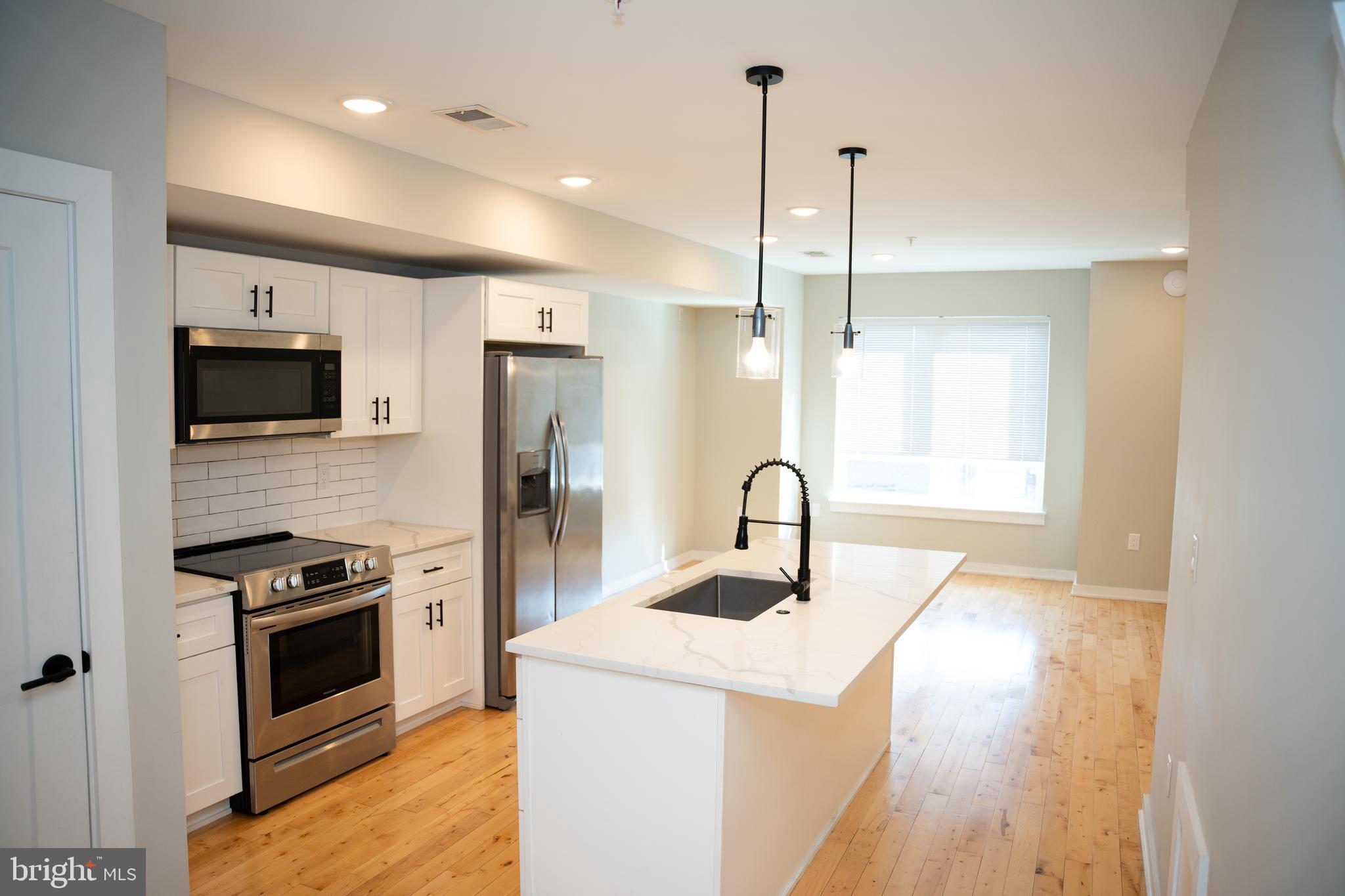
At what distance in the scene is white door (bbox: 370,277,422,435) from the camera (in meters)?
4.06

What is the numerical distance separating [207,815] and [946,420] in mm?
6137

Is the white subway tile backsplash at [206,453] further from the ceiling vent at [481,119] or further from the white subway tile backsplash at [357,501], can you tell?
the ceiling vent at [481,119]

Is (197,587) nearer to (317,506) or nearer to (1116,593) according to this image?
(317,506)

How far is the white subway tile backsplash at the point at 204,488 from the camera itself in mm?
3512

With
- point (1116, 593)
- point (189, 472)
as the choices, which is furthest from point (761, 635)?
point (1116, 593)

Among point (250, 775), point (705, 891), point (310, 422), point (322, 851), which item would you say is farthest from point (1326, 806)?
point (310, 422)

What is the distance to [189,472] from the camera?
3.54 m

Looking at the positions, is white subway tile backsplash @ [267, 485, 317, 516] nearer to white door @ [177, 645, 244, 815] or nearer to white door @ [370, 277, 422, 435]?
white door @ [370, 277, 422, 435]

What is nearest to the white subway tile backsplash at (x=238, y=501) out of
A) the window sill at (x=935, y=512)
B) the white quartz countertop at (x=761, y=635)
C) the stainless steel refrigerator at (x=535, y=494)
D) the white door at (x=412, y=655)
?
the white door at (x=412, y=655)

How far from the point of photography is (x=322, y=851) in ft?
9.93

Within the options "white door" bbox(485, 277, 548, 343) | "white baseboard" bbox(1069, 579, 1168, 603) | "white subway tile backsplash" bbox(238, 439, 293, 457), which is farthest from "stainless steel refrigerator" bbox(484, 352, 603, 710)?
"white baseboard" bbox(1069, 579, 1168, 603)

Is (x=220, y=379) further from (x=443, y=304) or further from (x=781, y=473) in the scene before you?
(x=781, y=473)

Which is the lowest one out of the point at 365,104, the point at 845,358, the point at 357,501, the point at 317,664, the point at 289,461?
the point at 317,664

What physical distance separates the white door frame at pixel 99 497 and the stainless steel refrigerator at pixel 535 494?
1.99m
